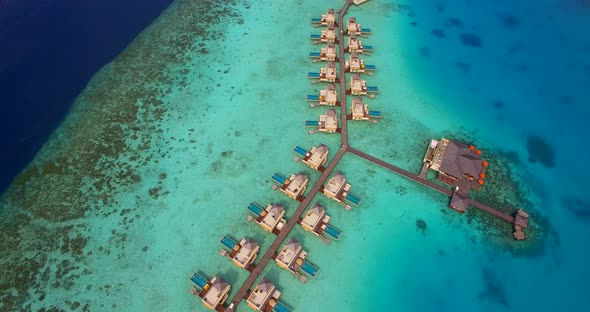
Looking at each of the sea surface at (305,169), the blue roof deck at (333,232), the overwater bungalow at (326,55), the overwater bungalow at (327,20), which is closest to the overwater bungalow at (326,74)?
the overwater bungalow at (326,55)

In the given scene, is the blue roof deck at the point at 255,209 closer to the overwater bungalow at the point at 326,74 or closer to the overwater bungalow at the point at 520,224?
the overwater bungalow at the point at 326,74

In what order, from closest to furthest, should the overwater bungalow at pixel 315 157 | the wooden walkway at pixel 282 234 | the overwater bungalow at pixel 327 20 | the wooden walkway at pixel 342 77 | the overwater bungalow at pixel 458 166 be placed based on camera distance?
the wooden walkway at pixel 282 234, the overwater bungalow at pixel 458 166, the overwater bungalow at pixel 315 157, the wooden walkway at pixel 342 77, the overwater bungalow at pixel 327 20

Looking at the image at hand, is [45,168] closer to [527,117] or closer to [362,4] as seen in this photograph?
[362,4]

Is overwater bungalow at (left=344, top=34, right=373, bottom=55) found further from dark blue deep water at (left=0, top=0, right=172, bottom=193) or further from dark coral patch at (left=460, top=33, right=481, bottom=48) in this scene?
dark blue deep water at (left=0, top=0, right=172, bottom=193)

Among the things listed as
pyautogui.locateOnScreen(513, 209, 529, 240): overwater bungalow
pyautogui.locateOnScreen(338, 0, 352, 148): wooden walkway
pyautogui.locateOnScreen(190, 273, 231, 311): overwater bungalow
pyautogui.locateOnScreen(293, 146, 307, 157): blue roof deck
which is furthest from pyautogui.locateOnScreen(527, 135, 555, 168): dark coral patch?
pyautogui.locateOnScreen(190, 273, 231, 311): overwater bungalow

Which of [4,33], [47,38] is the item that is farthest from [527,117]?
[4,33]

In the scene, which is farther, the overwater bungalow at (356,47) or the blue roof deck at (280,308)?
the overwater bungalow at (356,47)
